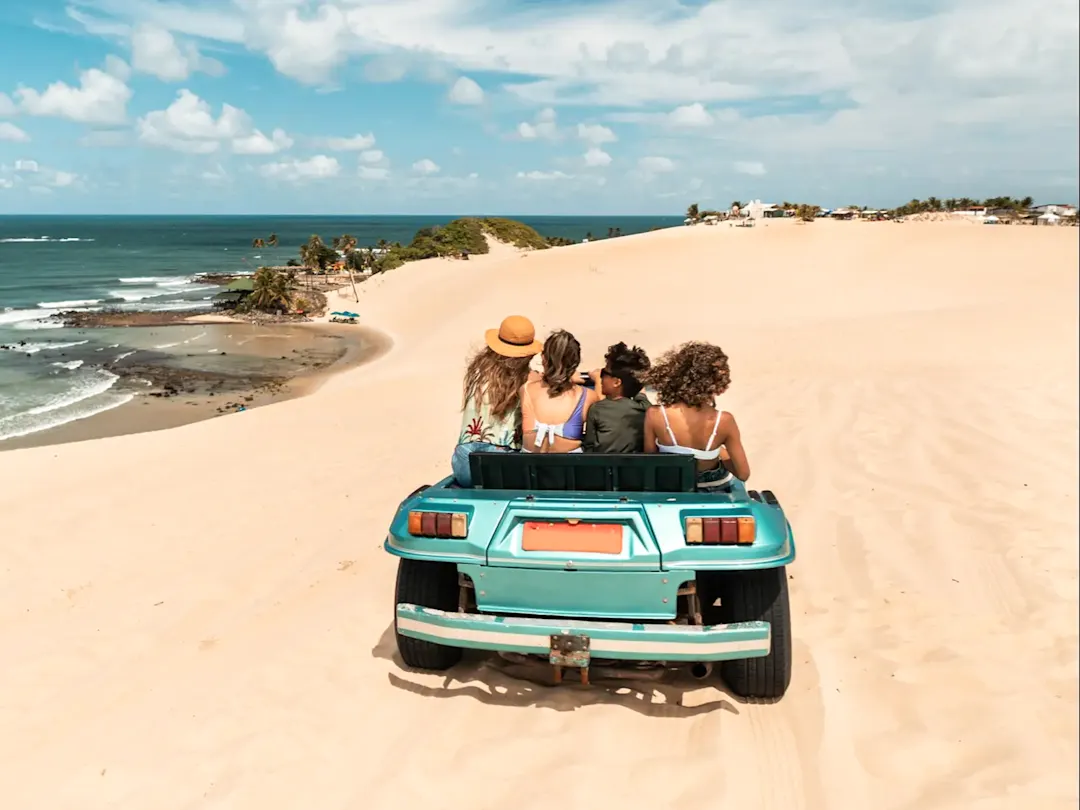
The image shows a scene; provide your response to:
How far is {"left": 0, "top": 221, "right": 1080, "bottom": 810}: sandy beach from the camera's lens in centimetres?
363

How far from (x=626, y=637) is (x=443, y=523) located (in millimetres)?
1054

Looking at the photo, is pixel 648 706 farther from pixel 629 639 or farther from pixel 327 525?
pixel 327 525

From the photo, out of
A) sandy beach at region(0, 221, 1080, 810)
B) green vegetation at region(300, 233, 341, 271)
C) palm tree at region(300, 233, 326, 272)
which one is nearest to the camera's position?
sandy beach at region(0, 221, 1080, 810)

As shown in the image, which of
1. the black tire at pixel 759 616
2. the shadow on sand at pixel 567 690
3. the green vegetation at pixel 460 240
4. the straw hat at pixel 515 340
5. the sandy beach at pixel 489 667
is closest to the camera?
the sandy beach at pixel 489 667

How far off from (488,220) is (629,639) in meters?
86.8

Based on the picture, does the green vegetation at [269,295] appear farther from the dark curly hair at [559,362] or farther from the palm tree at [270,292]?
the dark curly hair at [559,362]

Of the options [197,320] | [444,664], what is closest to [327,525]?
[444,664]

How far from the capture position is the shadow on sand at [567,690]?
4148mm

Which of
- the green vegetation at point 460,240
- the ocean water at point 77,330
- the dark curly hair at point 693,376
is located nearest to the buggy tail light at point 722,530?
the dark curly hair at point 693,376

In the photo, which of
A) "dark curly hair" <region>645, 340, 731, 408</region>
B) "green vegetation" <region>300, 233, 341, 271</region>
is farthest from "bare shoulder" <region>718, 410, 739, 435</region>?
"green vegetation" <region>300, 233, 341, 271</region>

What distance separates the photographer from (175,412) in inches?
965

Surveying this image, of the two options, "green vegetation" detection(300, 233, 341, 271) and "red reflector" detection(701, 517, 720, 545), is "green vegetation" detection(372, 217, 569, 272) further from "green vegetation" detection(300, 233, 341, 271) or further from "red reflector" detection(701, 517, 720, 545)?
"red reflector" detection(701, 517, 720, 545)

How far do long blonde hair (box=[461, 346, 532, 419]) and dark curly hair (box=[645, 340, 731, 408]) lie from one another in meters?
0.88

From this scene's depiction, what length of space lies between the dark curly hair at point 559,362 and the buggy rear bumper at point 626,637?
1.44m
